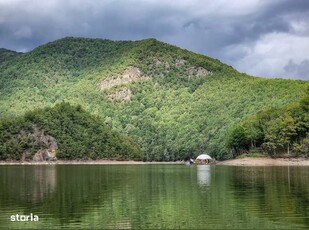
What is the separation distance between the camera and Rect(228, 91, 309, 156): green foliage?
150 meters

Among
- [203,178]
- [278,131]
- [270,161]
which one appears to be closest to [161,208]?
[203,178]

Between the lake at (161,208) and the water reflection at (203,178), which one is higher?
the water reflection at (203,178)

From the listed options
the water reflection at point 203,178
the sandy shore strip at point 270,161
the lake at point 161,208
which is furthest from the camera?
the sandy shore strip at point 270,161

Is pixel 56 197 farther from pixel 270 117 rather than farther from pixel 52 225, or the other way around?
pixel 270 117

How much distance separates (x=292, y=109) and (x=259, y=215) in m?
125

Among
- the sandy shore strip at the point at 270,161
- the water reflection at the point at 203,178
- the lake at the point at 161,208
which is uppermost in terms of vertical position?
the sandy shore strip at the point at 270,161

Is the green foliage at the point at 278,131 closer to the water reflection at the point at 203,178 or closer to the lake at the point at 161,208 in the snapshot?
the water reflection at the point at 203,178

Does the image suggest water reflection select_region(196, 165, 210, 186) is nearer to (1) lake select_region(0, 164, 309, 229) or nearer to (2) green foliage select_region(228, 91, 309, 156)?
(1) lake select_region(0, 164, 309, 229)

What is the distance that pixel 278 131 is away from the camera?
153 meters

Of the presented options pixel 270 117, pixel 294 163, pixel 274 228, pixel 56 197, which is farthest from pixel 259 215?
pixel 270 117

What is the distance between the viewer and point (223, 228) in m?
32.3

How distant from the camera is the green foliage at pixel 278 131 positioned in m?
150

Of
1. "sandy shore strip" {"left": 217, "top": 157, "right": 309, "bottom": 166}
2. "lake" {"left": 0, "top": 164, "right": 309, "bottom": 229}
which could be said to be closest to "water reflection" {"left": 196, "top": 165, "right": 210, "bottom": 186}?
"lake" {"left": 0, "top": 164, "right": 309, "bottom": 229}

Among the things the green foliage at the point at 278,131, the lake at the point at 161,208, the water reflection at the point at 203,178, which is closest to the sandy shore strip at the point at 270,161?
the green foliage at the point at 278,131
